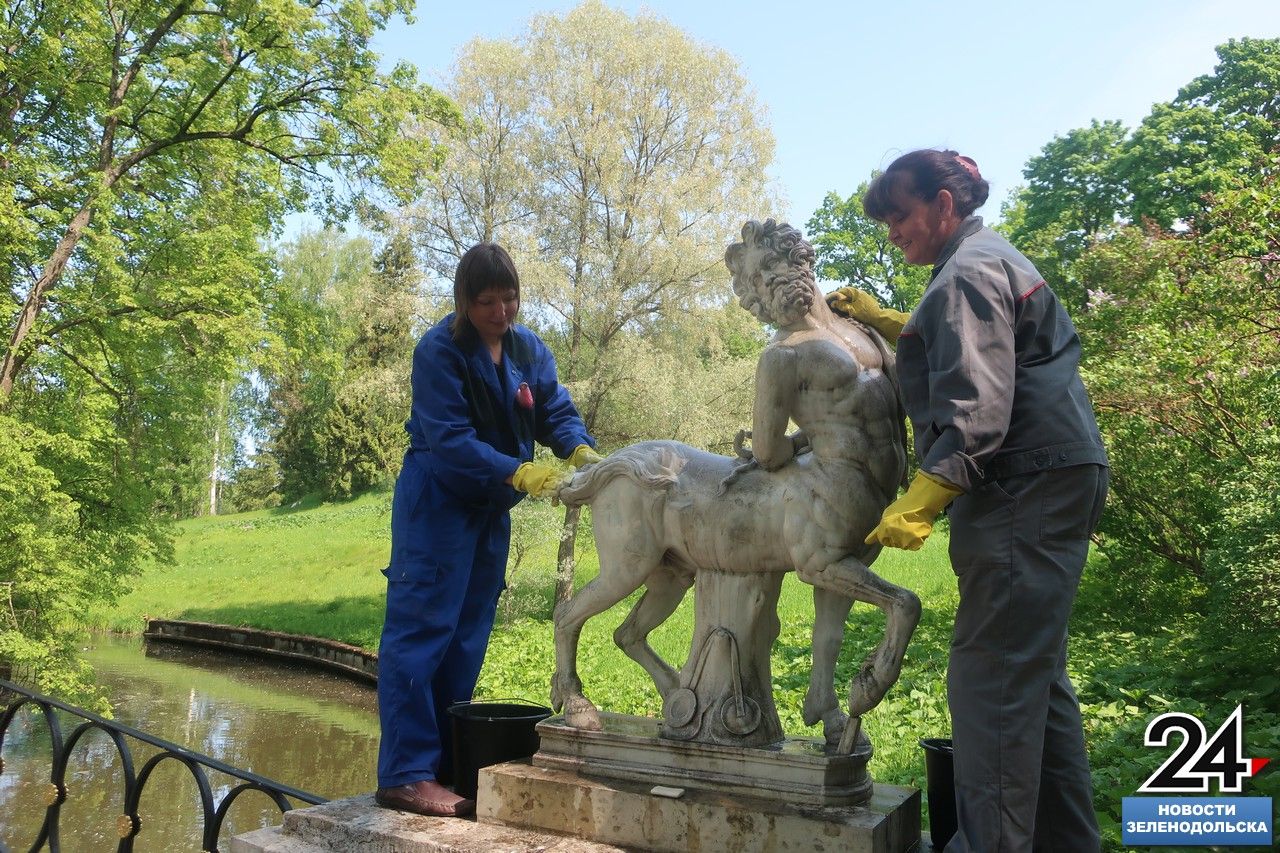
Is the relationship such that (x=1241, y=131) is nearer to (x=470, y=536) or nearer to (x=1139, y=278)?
(x=1139, y=278)

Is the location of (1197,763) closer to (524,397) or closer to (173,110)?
(524,397)

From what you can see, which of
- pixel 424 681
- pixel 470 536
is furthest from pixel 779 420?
pixel 424 681

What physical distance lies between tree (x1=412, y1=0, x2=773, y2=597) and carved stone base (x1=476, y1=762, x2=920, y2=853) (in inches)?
475

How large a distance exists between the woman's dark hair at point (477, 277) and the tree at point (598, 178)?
11.5 meters

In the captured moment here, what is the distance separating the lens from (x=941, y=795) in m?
2.61

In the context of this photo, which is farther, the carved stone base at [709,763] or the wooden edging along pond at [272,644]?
the wooden edging along pond at [272,644]

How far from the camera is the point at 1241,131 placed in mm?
17047

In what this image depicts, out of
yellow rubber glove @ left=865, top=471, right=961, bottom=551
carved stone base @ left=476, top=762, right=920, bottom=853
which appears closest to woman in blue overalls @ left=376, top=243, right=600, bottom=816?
carved stone base @ left=476, top=762, right=920, bottom=853

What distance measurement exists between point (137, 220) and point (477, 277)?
1002 cm

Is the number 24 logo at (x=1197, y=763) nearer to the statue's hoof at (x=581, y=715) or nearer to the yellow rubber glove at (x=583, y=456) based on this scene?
the statue's hoof at (x=581, y=715)

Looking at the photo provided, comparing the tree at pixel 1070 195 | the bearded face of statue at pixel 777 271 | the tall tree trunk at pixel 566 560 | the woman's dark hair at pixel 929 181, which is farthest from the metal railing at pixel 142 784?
the tree at pixel 1070 195

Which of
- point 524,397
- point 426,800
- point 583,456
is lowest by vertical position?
point 426,800

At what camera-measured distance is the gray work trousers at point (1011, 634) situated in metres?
2.08

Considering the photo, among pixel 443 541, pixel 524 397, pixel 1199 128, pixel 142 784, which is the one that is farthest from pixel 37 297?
pixel 1199 128
